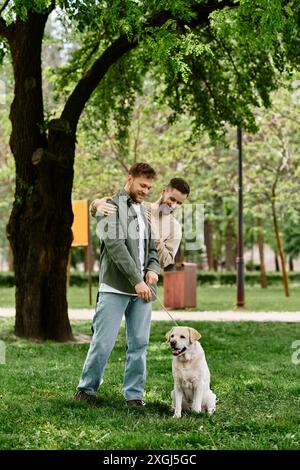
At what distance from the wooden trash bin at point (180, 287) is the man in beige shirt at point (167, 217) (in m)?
12.4

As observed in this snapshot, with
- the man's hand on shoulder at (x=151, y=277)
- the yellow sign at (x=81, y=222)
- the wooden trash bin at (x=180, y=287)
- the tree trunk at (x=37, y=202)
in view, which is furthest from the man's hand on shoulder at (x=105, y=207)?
the yellow sign at (x=81, y=222)

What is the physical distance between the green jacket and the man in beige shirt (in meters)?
0.26

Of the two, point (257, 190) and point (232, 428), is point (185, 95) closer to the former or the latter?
Answer: point (232, 428)

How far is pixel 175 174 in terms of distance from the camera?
2927cm

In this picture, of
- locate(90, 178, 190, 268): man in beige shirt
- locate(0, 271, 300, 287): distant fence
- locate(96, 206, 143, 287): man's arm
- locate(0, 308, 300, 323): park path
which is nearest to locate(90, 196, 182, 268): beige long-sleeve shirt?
locate(90, 178, 190, 268): man in beige shirt

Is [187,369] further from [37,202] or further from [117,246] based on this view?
[37,202]

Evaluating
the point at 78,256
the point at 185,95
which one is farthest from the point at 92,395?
the point at 78,256

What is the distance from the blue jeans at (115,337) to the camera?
6586 mm

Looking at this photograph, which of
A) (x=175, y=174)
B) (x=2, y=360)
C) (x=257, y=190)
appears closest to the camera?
(x=2, y=360)

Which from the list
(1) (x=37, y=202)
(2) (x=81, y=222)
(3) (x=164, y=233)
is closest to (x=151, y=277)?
(3) (x=164, y=233)

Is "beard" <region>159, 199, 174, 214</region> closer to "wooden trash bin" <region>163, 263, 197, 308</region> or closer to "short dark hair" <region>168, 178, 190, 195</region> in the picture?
"short dark hair" <region>168, 178, 190, 195</region>

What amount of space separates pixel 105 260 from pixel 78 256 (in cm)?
4535
